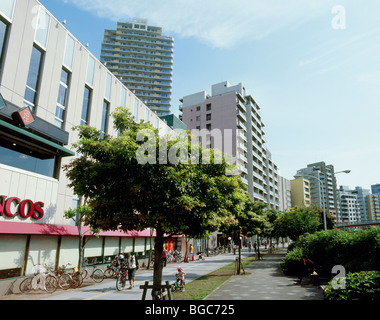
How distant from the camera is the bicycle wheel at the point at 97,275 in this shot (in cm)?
1666

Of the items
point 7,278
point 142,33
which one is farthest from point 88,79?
point 142,33

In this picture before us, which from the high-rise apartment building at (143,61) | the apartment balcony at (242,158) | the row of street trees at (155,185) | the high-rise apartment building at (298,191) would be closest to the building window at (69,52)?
the row of street trees at (155,185)

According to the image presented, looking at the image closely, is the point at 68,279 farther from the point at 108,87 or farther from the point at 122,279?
the point at 108,87

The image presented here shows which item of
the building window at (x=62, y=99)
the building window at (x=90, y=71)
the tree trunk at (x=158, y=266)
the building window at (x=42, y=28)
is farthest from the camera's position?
the building window at (x=90, y=71)

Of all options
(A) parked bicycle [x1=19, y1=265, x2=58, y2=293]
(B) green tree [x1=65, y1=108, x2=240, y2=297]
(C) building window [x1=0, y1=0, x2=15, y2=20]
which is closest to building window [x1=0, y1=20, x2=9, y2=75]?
(C) building window [x1=0, y1=0, x2=15, y2=20]

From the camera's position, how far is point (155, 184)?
8609mm

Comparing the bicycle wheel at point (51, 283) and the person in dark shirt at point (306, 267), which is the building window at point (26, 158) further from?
the person in dark shirt at point (306, 267)

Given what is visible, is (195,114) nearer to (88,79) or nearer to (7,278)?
(88,79)

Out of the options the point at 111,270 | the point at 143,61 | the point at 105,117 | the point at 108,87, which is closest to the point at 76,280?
the point at 111,270

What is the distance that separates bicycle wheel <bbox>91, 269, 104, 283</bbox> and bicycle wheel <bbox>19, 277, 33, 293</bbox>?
400cm

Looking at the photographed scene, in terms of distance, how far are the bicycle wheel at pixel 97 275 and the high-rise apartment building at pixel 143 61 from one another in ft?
305

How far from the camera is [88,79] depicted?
65.8 ft

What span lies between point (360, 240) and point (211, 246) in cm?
3763

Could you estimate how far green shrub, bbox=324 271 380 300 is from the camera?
5.61 meters
